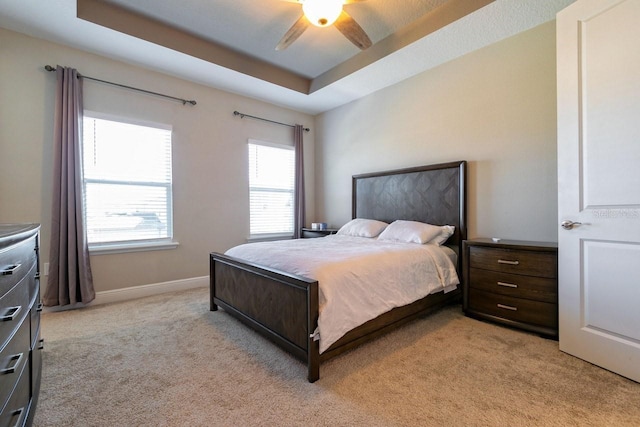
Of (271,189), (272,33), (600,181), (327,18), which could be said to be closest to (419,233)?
(600,181)

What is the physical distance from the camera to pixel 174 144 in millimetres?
3652

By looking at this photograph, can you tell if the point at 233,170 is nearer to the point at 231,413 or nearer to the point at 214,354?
the point at 214,354

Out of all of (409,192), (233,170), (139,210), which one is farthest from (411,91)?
(139,210)

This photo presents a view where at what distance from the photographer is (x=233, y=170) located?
4152 millimetres

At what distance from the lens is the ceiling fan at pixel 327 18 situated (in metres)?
2.12

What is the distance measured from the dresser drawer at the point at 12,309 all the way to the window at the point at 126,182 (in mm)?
2278

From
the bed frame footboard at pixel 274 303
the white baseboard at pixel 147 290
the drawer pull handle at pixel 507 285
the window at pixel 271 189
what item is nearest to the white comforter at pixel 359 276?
the bed frame footboard at pixel 274 303

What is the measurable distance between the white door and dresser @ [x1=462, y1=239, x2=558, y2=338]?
0.19 meters

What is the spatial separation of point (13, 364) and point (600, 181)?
10.0ft

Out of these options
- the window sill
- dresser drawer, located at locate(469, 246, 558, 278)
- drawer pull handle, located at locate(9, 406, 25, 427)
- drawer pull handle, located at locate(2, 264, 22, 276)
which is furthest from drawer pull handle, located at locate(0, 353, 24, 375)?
dresser drawer, located at locate(469, 246, 558, 278)

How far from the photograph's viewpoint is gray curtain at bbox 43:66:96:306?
2.82m

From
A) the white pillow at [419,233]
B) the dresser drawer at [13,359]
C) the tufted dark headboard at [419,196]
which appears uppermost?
the tufted dark headboard at [419,196]

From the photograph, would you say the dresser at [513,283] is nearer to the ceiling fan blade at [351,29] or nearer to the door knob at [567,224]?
the door knob at [567,224]

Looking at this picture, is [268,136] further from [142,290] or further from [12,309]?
[12,309]
